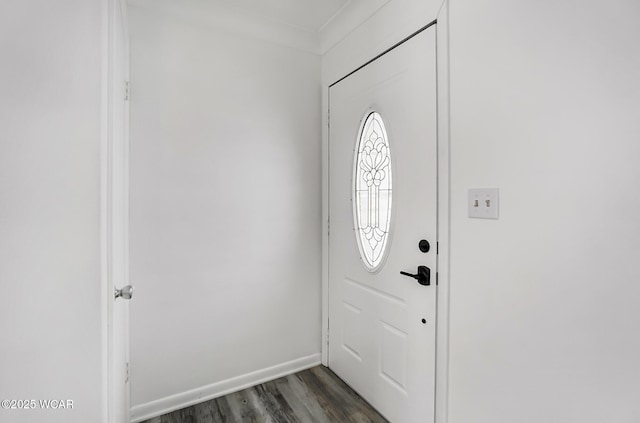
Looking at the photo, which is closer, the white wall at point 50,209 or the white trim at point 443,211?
the white wall at point 50,209

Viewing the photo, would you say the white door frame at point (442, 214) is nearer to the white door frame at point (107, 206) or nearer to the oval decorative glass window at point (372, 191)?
the oval decorative glass window at point (372, 191)

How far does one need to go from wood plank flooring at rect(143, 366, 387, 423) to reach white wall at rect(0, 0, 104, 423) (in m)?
1.16

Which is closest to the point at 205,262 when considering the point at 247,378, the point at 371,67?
the point at 247,378

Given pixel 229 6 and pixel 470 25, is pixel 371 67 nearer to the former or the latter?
pixel 470 25

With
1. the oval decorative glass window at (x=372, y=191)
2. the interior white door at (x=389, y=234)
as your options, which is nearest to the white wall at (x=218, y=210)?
the interior white door at (x=389, y=234)

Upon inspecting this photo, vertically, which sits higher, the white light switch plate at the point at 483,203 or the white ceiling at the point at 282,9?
the white ceiling at the point at 282,9

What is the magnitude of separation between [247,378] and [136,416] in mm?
649

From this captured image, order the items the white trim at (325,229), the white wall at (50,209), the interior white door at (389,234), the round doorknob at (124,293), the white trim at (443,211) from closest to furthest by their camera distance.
→ 1. the white wall at (50,209)
2. the round doorknob at (124,293)
3. the white trim at (443,211)
4. the interior white door at (389,234)
5. the white trim at (325,229)

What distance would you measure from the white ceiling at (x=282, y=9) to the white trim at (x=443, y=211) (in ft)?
2.94

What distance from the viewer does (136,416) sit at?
5.59ft

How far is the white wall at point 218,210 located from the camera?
68.6 inches

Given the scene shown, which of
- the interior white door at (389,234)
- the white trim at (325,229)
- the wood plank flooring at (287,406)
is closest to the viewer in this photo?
the interior white door at (389,234)

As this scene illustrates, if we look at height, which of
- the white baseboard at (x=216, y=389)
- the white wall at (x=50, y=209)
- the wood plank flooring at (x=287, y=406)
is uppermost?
the white wall at (x=50, y=209)

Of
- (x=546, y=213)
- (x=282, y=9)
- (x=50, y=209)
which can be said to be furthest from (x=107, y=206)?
(x=282, y=9)
